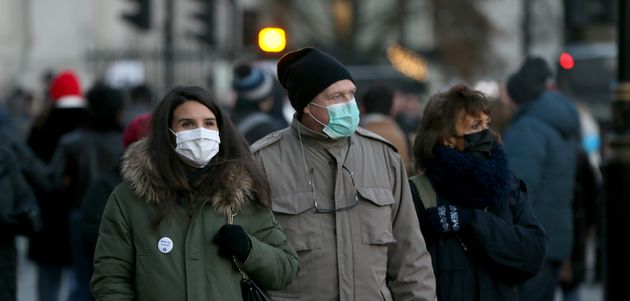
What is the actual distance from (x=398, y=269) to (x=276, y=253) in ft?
2.36

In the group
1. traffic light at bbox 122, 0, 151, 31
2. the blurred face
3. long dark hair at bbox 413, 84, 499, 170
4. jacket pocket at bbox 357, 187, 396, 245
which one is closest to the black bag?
jacket pocket at bbox 357, 187, 396, 245

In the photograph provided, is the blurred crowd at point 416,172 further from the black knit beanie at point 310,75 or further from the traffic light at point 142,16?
the traffic light at point 142,16

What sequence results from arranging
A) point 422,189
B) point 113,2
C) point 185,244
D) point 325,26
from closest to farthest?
point 185,244 → point 422,189 → point 113,2 → point 325,26

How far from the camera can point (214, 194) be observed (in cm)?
559

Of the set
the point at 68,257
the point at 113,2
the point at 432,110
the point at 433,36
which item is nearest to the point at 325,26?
the point at 433,36

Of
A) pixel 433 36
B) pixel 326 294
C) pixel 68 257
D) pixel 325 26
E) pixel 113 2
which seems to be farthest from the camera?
pixel 433 36

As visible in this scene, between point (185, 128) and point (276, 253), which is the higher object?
point (185, 128)

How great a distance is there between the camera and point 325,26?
158ft

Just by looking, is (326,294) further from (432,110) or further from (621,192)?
(621,192)

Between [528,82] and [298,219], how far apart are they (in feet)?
13.2

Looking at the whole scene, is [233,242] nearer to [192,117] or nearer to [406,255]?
[192,117]

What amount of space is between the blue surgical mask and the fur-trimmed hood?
451mm

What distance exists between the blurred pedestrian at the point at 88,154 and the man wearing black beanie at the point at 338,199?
3793 millimetres

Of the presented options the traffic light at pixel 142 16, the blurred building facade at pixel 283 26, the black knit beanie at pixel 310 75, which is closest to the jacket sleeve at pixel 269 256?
the black knit beanie at pixel 310 75
